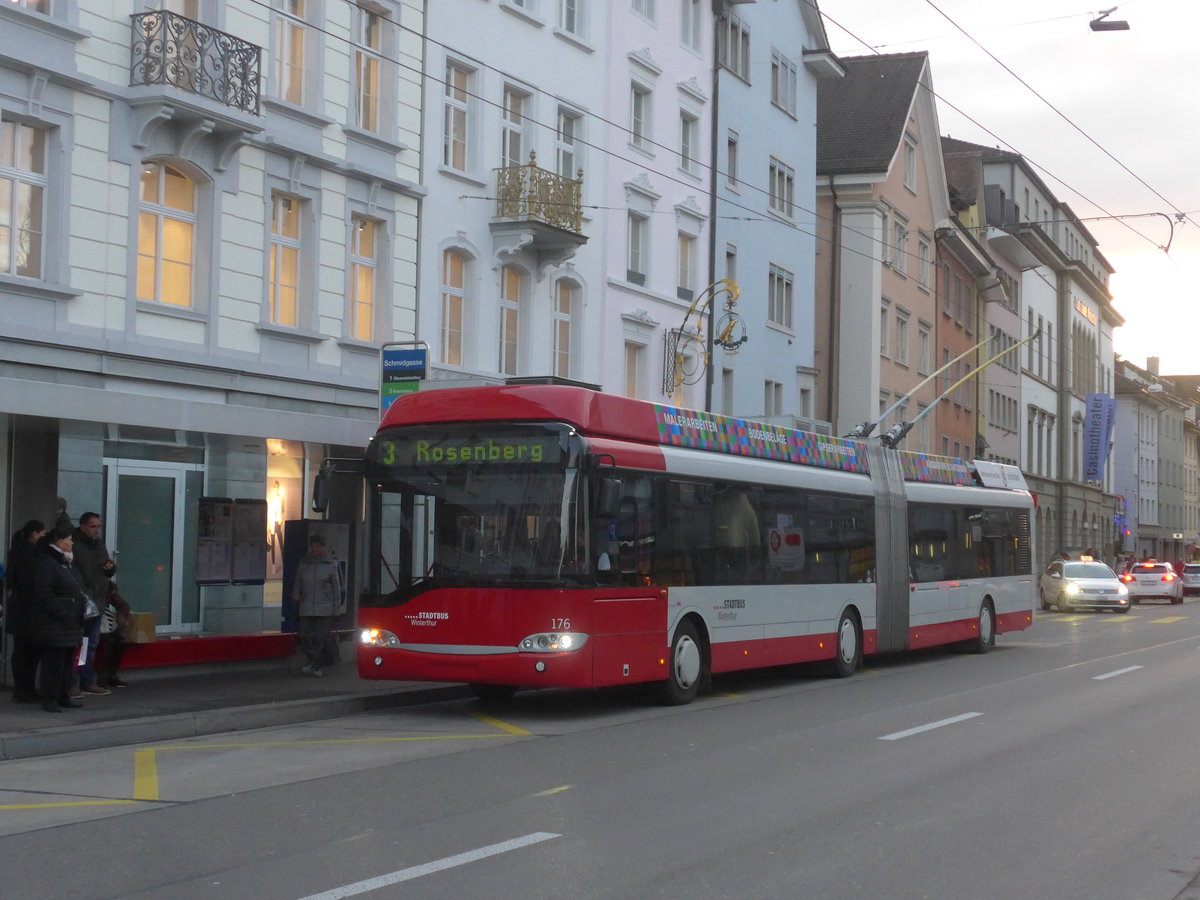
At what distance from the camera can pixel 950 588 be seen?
24844 mm

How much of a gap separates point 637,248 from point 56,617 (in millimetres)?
19159

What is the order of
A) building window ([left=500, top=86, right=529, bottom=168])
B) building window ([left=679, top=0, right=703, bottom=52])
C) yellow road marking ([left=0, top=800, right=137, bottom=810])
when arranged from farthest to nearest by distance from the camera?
building window ([left=679, top=0, right=703, bottom=52]) < building window ([left=500, top=86, right=529, bottom=168]) < yellow road marking ([left=0, top=800, right=137, bottom=810])

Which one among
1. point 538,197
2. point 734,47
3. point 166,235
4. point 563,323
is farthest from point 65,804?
point 734,47

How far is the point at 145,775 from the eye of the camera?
11.1 meters

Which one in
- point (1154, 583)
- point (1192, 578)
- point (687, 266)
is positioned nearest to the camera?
point (687, 266)

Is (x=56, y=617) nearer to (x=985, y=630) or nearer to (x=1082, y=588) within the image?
(x=985, y=630)

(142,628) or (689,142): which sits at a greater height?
(689,142)

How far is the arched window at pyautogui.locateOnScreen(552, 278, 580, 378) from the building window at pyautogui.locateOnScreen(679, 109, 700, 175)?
5811 mm

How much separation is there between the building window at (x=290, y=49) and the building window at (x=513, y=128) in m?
5.27

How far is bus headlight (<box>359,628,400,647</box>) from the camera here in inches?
602

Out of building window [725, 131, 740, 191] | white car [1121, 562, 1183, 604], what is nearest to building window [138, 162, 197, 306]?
building window [725, 131, 740, 191]

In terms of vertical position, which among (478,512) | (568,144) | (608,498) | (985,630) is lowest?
(985,630)

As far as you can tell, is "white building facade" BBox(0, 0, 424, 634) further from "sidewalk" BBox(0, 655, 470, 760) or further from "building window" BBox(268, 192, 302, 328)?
"sidewalk" BBox(0, 655, 470, 760)

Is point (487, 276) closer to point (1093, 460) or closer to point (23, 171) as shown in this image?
point (23, 171)
